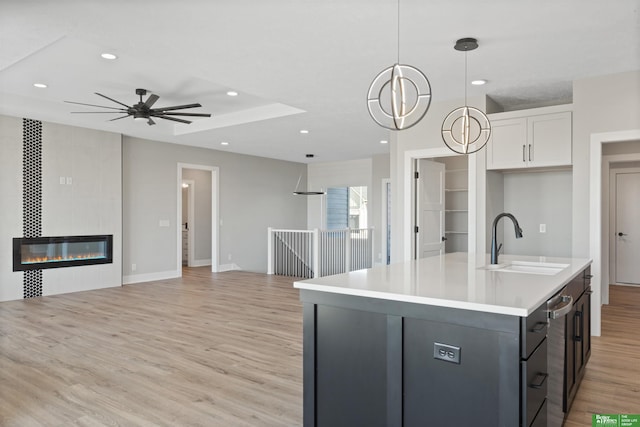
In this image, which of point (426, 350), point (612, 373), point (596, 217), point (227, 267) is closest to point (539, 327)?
point (426, 350)

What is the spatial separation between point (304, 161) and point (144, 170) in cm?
442

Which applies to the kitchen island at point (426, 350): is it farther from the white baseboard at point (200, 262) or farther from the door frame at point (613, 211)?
the white baseboard at point (200, 262)

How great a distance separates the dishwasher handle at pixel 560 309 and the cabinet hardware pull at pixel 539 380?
26cm

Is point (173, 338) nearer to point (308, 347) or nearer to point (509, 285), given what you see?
point (308, 347)

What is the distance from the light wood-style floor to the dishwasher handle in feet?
2.94

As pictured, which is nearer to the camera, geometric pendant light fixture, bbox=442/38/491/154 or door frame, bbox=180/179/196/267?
geometric pendant light fixture, bbox=442/38/491/154

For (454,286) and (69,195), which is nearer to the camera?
(454,286)

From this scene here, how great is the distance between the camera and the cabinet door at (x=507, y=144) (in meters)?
4.78

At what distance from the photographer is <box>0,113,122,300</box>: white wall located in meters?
6.15

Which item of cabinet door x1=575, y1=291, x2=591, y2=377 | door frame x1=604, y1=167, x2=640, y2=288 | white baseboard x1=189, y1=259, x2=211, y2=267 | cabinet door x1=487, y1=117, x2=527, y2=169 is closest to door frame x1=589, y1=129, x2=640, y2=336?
cabinet door x1=487, y1=117, x2=527, y2=169

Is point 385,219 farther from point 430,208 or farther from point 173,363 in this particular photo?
point 173,363

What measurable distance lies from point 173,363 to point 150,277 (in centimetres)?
497

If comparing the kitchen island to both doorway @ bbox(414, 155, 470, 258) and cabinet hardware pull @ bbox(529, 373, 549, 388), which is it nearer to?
cabinet hardware pull @ bbox(529, 373, 549, 388)

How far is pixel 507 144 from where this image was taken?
192 inches
